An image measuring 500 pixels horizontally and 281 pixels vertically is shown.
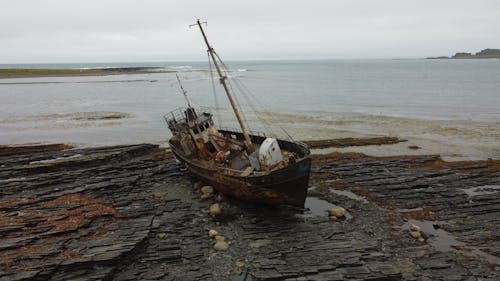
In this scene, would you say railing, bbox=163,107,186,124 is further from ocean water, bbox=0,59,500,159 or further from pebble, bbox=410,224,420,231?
pebble, bbox=410,224,420,231

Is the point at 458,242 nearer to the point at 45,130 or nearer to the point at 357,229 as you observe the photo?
the point at 357,229

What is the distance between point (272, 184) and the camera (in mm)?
17125

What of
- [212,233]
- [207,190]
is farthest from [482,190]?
[207,190]

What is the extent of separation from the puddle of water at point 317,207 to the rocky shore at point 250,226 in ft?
0.37

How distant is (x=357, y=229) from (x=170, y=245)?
29.9 ft

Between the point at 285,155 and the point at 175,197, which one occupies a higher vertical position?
the point at 285,155

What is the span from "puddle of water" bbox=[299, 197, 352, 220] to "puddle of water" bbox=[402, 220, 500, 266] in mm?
3660

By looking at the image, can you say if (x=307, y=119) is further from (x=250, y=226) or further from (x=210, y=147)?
(x=250, y=226)

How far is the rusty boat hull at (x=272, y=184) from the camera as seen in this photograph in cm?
1686

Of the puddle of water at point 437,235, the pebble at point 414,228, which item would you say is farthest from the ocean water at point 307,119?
the pebble at point 414,228

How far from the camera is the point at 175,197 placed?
20.5 metres

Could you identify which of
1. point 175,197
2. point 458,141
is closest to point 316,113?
point 458,141

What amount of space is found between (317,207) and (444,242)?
6.46m

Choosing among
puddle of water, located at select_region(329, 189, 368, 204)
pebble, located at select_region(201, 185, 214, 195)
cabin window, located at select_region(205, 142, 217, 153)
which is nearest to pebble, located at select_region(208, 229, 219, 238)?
pebble, located at select_region(201, 185, 214, 195)
